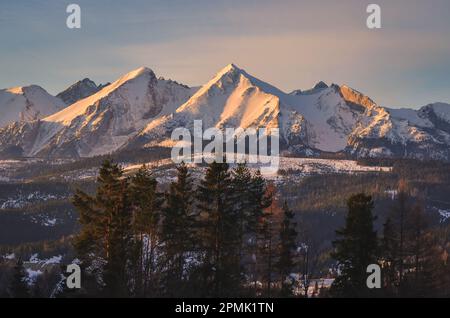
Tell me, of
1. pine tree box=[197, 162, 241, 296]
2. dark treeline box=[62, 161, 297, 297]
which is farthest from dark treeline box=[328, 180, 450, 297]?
pine tree box=[197, 162, 241, 296]

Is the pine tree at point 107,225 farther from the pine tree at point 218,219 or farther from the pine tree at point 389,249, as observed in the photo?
the pine tree at point 389,249

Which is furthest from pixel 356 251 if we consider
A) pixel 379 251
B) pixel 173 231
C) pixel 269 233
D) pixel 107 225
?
pixel 107 225

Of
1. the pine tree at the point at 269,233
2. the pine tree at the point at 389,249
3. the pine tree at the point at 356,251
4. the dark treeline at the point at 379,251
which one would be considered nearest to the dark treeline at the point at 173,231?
the pine tree at the point at 269,233

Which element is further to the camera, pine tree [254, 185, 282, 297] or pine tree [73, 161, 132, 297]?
pine tree [254, 185, 282, 297]

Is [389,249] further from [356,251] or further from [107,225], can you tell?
[107,225]

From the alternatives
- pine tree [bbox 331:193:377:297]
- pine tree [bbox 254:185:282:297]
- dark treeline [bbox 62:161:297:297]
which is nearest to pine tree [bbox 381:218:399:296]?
pine tree [bbox 331:193:377:297]

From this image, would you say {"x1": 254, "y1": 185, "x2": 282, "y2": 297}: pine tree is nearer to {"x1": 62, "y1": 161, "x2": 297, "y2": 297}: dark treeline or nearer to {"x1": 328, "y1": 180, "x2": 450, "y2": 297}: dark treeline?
{"x1": 62, "y1": 161, "x2": 297, "y2": 297}: dark treeline

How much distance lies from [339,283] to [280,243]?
889 cm

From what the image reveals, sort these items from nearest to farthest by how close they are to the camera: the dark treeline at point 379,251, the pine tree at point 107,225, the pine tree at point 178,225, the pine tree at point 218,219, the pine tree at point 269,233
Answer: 1. the dark treeline at point 379,251
2. the pine tree at point 107,225
3. the pine tree at point 218,219
4. the pine tree at point 178,225
5. the pine tree at point 269,233

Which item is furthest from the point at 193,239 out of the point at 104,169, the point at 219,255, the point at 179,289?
the point at 104,169

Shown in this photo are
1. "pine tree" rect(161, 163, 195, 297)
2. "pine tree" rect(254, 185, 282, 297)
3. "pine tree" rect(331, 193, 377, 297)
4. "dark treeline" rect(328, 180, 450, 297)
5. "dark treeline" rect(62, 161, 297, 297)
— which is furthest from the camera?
"pine tree" rect(254, 185, 282, 297)

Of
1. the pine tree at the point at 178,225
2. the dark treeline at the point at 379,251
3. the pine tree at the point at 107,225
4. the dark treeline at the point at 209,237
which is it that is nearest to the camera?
the dark treeline at the point at 209,237

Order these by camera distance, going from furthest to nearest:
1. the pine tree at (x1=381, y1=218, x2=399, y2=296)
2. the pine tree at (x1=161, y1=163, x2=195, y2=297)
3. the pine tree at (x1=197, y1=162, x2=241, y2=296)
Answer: the pine tree at (x1=381, y1=218, x2=399, y2=296), the pine tree at (x1=161, y1=163, x2=195, y2=297), the pine tree at (x1=197, y1=162, x2=241, y2=296)
